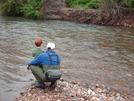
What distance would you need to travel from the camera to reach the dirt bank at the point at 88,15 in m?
20.4

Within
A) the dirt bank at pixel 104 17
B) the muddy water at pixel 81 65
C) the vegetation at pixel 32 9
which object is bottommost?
the muddy water at pixel 81 65

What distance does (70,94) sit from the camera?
450cm

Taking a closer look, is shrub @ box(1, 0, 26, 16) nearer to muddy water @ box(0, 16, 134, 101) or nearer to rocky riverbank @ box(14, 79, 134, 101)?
muddy water @ box(0, 16, 134, 101)

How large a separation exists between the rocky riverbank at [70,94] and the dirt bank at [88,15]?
52.0 ft

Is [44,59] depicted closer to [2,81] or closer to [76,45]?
[2,81]

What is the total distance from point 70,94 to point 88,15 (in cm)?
1841

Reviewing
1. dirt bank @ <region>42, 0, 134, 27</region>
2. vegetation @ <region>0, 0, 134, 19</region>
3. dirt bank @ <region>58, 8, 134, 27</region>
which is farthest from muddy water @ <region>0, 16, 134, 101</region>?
vegetation @ <region>0, 0, 134, 19</region>

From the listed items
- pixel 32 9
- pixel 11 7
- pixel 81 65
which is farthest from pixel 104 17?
pixel 81 65

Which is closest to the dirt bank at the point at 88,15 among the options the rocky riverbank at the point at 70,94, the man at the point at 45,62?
the rocky riverbank at the point at 70,94

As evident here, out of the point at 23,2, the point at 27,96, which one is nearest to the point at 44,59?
the point at 27,96

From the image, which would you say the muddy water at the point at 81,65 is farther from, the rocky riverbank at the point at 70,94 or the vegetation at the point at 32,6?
the vegetation at the point at 32,6

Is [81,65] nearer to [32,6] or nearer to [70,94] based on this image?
[70,94]

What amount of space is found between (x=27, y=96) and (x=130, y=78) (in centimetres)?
354

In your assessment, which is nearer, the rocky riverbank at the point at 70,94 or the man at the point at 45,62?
the rocky riverbank at the point at 70,94
